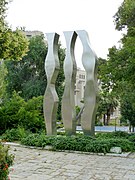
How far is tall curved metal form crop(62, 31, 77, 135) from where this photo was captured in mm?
11156

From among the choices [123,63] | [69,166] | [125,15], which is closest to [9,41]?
[69,166]

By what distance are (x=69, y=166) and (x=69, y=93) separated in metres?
4.60

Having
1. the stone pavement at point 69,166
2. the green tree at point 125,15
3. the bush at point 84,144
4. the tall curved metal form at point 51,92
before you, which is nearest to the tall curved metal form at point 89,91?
the bush at point 84,144

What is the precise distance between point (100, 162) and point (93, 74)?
4.07 meters

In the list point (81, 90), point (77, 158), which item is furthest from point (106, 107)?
point (77, 158)

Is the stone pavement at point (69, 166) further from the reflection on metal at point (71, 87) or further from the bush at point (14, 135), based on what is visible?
the bush at point (14, 135)

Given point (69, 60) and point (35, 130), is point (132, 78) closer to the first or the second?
point (69, 60)

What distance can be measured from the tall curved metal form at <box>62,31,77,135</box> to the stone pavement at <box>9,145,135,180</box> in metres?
2.15

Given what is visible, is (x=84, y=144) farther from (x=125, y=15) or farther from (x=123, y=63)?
(x=125, y=15)

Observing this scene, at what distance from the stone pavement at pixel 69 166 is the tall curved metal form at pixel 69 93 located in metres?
2.15

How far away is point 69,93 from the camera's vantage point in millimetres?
11227

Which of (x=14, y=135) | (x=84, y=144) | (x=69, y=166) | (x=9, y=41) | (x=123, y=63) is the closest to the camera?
(x=69, y=166)

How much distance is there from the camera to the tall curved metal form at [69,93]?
439 inches

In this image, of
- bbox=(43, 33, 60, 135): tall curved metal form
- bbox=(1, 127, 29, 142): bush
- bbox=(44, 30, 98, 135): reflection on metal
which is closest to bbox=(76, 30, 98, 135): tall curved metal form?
bbox=(44, 30, 98, 135): reflection on metal
